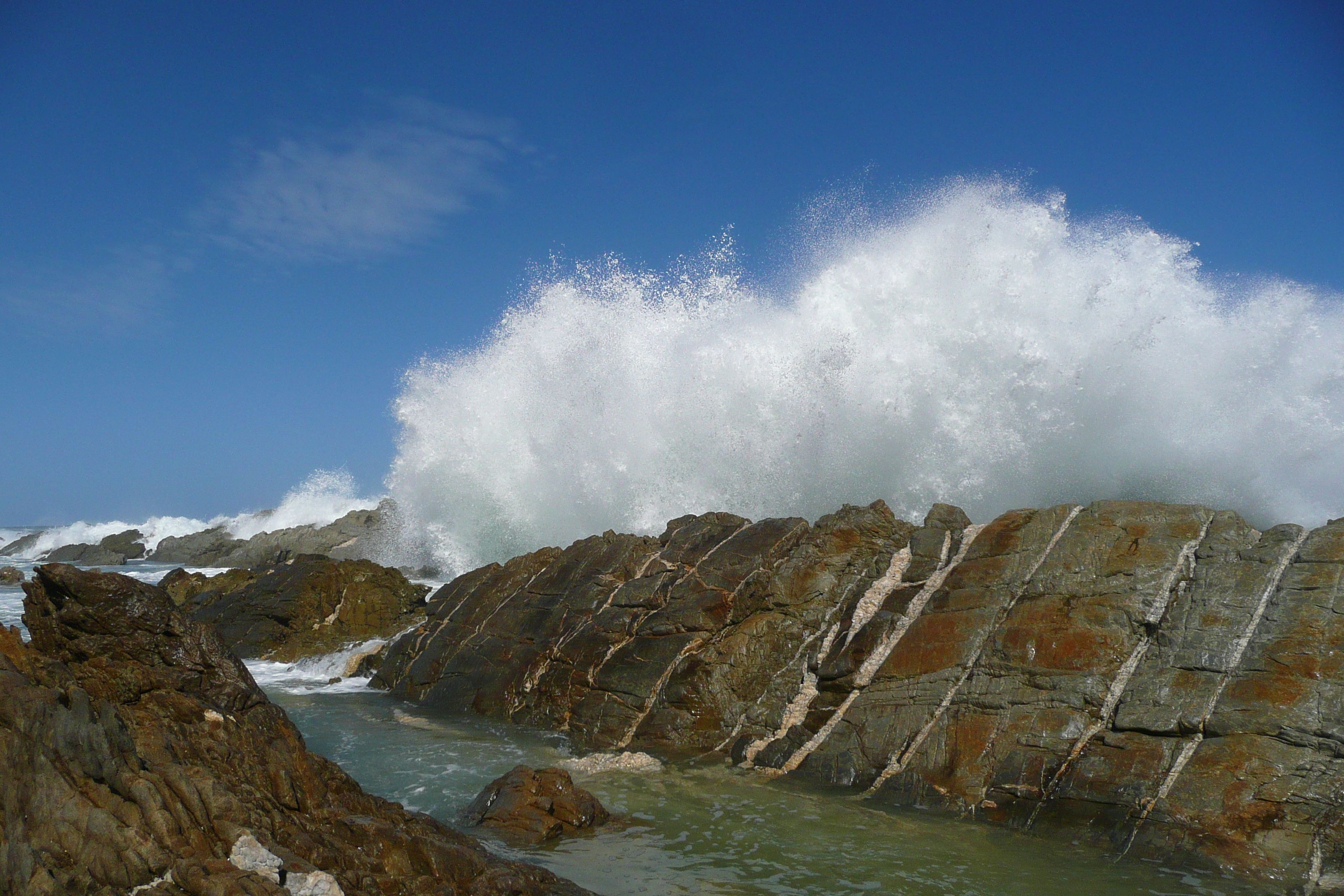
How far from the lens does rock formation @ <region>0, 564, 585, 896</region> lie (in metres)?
4.27

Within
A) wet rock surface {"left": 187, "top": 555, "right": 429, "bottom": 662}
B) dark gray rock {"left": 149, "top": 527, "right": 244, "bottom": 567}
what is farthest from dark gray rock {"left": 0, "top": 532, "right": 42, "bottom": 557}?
wet rock surface {"left": 187, "top": 555, "right": 429, "bottom": 662}

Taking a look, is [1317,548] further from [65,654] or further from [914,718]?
[65,654]

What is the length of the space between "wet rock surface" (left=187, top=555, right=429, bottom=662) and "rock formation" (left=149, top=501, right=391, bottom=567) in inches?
543

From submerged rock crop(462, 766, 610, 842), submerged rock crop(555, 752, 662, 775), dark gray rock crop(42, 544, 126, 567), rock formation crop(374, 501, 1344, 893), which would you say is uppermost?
dark gray rock crop(42, 544, 126, 567)

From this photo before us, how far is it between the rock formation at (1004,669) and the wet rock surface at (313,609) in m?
4.42

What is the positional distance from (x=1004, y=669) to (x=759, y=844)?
3486mm

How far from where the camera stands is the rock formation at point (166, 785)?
4.27 meters

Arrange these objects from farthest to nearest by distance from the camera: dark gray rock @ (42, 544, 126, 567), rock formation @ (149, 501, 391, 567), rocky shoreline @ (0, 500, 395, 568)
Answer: dark gray rock @ (42, 544, 126, 567) → rock formation @ (149, 501, 391, 567) → rocky shoreline @ (0, 500, 395, 568)

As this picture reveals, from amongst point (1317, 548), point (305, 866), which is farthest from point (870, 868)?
point (1317, 548)

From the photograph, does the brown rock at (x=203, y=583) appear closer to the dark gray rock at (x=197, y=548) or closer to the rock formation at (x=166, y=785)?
the rock formation at (x=166, y=785)

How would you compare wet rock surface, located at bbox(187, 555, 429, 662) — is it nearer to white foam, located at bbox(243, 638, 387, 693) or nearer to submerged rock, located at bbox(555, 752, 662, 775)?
white foam, located at bbox(243, 638, 387, 693)

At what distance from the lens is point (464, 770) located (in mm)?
10266

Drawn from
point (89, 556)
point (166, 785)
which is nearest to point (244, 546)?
point (89, 556)

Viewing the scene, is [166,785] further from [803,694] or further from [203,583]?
[203,583]
